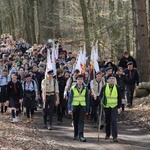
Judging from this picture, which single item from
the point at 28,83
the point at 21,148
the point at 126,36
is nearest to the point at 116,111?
the point at 21,148

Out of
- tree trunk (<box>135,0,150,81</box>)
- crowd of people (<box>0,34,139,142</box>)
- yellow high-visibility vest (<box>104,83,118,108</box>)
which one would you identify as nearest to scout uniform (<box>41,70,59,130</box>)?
crowd of people (<box>0,34,139,142</box>)

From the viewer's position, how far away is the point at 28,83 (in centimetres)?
1402

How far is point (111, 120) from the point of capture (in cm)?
1120

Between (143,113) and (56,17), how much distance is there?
2123cm

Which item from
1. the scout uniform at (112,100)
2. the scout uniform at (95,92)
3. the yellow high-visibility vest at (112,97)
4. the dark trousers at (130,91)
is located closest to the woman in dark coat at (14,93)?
A: the scout uniform at (95,92)

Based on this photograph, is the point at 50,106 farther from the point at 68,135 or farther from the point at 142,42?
the point at 142,42

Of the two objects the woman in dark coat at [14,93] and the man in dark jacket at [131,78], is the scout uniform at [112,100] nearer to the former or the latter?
the woman in dark coat at [14,93]

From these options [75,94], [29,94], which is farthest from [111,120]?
[29,94]

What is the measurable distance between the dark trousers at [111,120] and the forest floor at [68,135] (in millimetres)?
271

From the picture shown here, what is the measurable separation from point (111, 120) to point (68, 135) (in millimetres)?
1623

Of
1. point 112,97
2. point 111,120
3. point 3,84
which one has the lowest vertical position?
point 111,120

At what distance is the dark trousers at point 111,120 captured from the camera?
11.0m

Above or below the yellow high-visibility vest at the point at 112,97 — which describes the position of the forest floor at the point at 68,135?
below

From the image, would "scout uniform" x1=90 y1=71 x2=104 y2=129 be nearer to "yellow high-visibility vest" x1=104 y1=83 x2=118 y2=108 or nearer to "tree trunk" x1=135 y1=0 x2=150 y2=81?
"yellow high-visibility vest" x1=104 y1=83 x2=118 y2=108
